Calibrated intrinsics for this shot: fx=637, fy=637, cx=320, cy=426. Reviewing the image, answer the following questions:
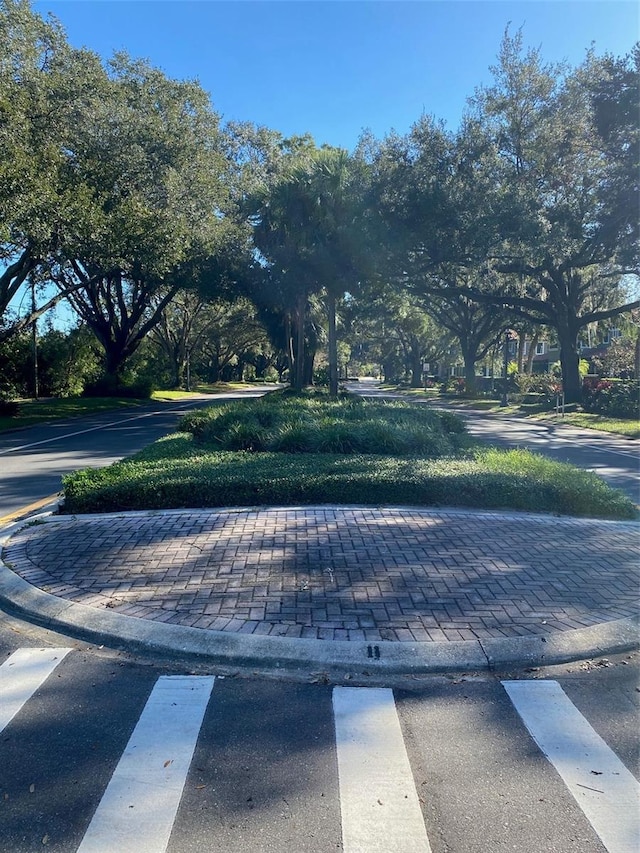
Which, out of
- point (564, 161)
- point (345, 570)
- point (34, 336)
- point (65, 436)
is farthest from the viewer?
point (34, 336)

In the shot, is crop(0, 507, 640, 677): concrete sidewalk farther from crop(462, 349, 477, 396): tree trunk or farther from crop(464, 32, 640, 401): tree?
crop(462, 349, 477, 396): tree trunk

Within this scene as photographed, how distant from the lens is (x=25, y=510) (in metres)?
8.83

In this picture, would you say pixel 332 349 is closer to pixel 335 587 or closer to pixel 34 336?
pixel 34 336

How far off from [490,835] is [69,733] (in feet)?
7.20

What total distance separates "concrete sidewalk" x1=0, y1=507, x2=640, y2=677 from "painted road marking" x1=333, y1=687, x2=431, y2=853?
1.42 feet

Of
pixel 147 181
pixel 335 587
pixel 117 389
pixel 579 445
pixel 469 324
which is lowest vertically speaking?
pixel 579 445

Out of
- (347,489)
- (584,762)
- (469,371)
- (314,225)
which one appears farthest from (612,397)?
(584,762)

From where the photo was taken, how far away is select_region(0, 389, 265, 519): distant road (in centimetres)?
1070

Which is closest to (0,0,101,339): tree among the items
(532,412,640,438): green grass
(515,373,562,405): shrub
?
(532,412,640,438): green grass

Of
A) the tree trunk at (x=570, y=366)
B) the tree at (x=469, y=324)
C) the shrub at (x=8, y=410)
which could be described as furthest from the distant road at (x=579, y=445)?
the tree at (x=469, y=324)

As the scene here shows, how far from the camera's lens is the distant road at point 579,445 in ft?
41.3

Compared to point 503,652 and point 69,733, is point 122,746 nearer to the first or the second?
point 69,733

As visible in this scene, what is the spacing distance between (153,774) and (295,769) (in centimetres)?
68

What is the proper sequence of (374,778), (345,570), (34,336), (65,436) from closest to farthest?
(374,778) < (345,570) < (65,436) < (34,336)
